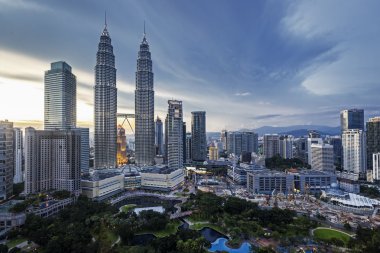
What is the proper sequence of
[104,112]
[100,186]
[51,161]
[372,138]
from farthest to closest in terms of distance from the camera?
[104,112], [372,138], [100,186], [51,161]

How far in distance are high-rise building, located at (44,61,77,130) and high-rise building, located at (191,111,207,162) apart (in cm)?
3899

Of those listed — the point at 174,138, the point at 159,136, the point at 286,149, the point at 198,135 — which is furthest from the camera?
the point at 159,136

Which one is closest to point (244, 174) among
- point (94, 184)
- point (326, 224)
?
point (326, 224)

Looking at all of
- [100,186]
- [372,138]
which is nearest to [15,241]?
[100,186]

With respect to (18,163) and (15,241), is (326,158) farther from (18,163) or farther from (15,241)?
(18,163)

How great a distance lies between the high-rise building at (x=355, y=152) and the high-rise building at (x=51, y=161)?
196ft

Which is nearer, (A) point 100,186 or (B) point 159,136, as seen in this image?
(A) point 100,186

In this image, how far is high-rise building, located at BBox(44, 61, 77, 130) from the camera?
57969 mm

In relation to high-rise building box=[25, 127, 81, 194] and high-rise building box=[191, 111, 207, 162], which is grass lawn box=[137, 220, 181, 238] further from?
high-rise building box=[191, 111, 207, 162]

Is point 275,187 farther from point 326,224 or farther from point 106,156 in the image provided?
point 106,156

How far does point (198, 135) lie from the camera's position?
81562mm

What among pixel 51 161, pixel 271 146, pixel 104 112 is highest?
pixel 104 112

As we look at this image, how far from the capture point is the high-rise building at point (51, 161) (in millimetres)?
37281

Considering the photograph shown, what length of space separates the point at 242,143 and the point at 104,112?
5861 cm
